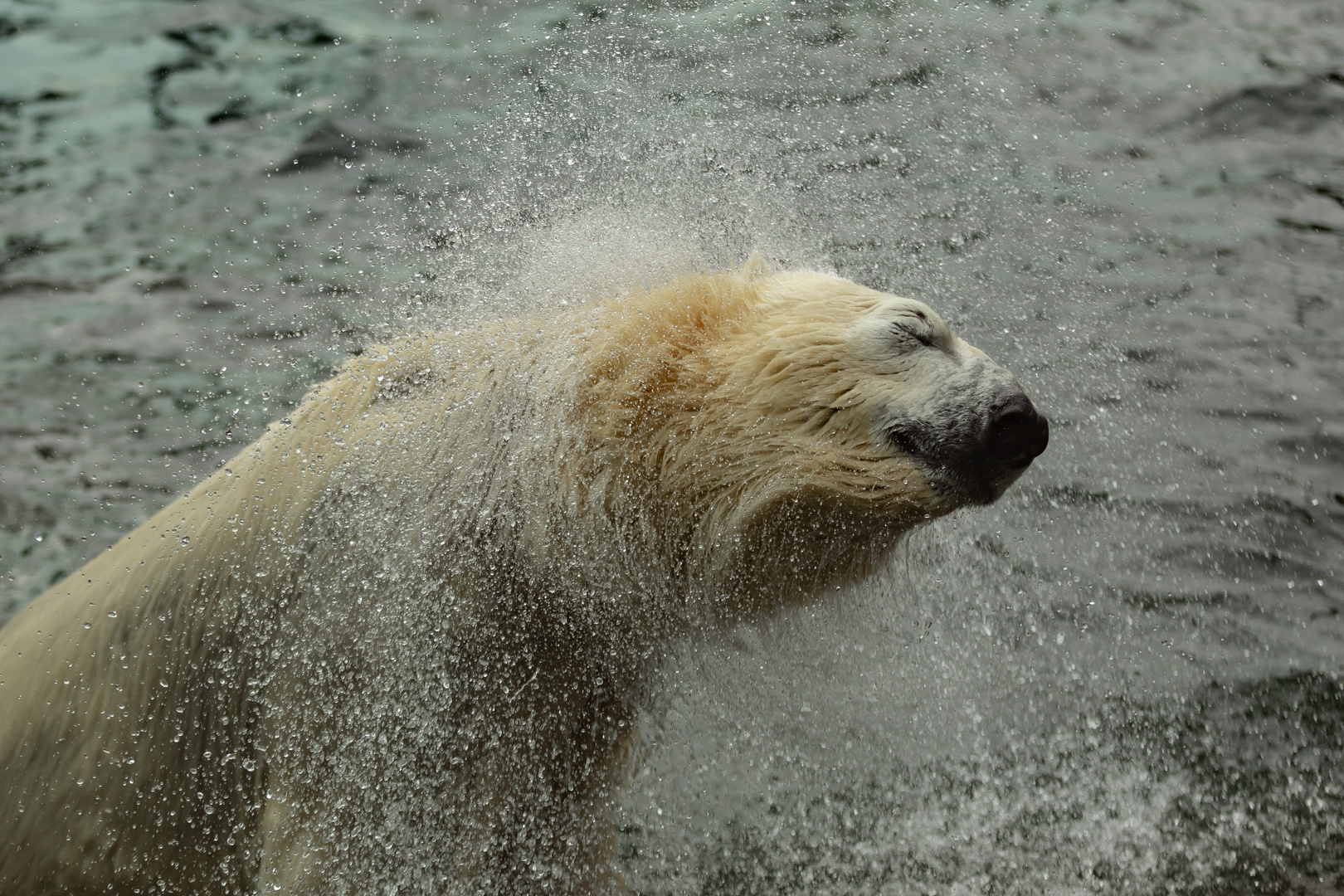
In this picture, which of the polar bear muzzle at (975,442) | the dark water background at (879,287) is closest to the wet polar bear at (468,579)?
the polar bear muzzle at (975,442)

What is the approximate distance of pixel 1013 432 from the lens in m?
1.54

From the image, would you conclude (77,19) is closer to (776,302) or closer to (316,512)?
(316,512)

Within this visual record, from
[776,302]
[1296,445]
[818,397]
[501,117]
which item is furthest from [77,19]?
[1296,445]

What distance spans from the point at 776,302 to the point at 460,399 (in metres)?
0.67

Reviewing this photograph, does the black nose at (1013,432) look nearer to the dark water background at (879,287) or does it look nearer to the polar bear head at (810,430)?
the polar bear head at (810,430)

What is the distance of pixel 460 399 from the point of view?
5.70 ft

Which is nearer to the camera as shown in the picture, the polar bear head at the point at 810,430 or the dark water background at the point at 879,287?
the polar bear head at the point at 810,430

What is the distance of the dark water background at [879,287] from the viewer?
2295mm

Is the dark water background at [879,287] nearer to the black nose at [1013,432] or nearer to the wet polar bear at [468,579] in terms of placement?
the wet polar bear at [468,579]

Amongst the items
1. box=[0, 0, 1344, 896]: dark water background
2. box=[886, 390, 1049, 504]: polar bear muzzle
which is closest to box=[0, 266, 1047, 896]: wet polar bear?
box=[886, 390, 1049, 504]: polar bear muzzle

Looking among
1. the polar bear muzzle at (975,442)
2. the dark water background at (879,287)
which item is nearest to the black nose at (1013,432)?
the polar bear muzzle at (975,442)

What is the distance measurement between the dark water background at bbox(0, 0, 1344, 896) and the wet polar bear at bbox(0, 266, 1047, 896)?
0.26m

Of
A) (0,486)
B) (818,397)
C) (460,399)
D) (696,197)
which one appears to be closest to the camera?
(818,397)

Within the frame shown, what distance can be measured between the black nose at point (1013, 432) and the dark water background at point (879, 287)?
408mm
